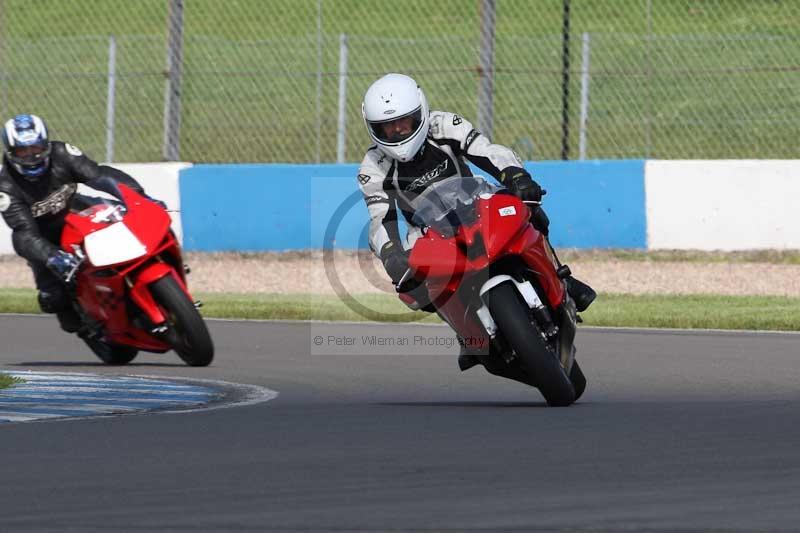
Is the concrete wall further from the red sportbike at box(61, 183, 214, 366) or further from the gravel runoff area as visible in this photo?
the red sportbike at box(61, 183, 214, 366)

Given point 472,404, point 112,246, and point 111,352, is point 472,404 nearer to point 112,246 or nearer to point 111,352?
point 112,246

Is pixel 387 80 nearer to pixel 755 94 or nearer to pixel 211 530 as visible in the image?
pixel 211 530

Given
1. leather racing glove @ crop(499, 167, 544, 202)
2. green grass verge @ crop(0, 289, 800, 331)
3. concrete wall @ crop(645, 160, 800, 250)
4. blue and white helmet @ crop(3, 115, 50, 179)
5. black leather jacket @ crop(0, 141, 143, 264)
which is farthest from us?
concrete wall @ crop(645, 160, 800, 250)

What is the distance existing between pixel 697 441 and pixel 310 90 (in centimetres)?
2393

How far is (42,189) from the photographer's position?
1209cm

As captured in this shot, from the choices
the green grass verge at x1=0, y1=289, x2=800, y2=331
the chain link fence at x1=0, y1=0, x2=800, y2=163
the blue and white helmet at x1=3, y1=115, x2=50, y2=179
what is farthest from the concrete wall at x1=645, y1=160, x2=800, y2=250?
the blue and white helmet at x1=3, y1=115, x2=50, y2=179

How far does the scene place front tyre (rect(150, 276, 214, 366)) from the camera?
1146cm

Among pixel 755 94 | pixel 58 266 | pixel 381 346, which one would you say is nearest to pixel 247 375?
pixel 58 266

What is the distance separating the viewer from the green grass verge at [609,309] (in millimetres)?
14930

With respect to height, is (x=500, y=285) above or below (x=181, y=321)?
above

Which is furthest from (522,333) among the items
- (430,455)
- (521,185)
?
(430,455)

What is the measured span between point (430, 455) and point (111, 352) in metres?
5.11

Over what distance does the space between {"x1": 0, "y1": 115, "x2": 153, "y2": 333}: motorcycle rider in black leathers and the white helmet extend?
275 cm

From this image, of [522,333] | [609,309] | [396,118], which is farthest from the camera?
[609,309]
